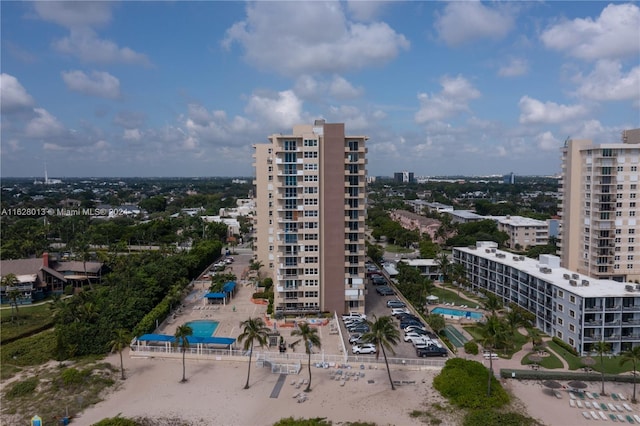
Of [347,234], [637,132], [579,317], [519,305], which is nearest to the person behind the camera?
[579,317]

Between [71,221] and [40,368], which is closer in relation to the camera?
[40,368]

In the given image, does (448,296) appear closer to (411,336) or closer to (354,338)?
(411,336)

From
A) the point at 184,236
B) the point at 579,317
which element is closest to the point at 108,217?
the point at 184,236

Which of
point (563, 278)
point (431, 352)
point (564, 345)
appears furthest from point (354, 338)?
point (563, 278)

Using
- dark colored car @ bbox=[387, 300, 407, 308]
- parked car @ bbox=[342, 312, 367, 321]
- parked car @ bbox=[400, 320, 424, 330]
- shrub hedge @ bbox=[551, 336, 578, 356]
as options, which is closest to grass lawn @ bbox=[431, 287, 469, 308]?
dark colored car @ bbox=[387, 300, 407, 308]

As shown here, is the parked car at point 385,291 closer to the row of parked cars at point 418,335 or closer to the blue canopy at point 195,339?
the row of parked cars at point 418,335

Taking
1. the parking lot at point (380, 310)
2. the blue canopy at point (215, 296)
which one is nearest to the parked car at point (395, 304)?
the parking lot at point (380, 310)

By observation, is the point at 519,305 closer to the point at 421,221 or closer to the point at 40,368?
the point at 40,368
